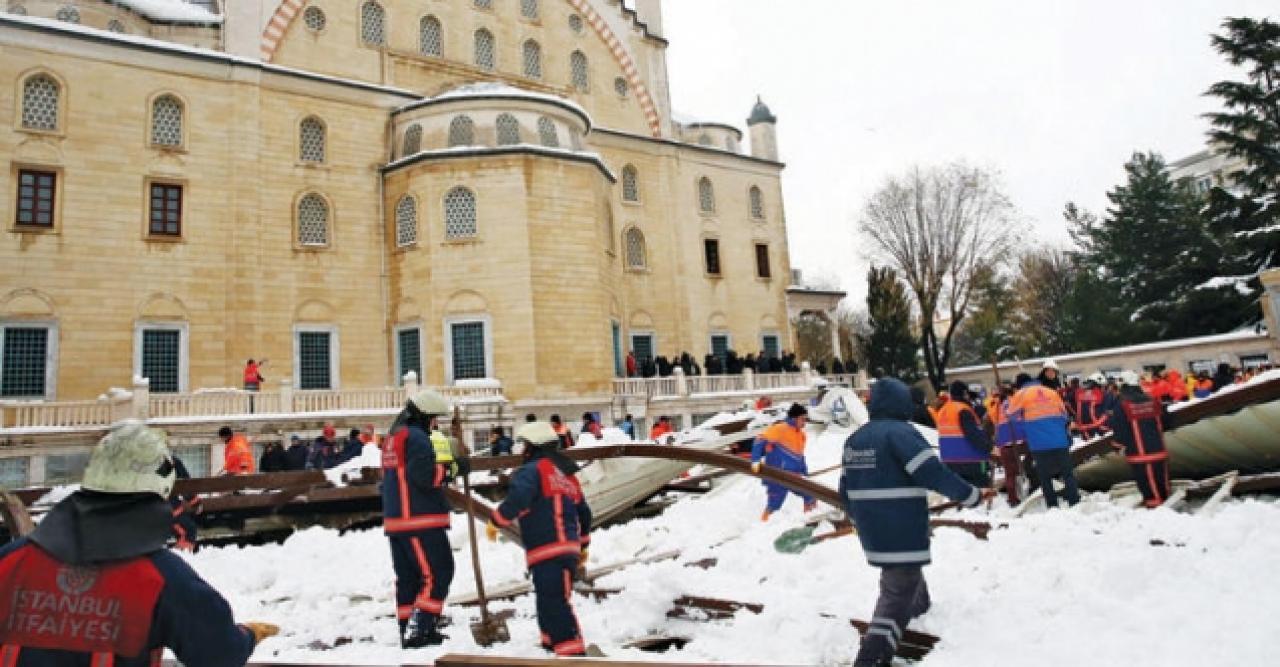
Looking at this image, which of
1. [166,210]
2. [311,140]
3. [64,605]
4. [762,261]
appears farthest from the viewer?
[762,261]

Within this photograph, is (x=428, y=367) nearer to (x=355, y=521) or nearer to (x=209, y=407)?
(x=209, y=407)

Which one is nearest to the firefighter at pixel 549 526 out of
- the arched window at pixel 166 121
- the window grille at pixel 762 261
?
the arched window at pixel 166 121

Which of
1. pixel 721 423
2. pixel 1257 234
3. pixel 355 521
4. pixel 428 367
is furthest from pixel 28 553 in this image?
pixel 1257 234

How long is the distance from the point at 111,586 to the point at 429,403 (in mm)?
3715

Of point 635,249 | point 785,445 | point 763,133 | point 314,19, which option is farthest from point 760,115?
point 785,445

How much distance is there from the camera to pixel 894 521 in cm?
460

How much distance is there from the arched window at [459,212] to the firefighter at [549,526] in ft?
64.4

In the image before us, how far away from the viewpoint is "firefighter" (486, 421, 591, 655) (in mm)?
5098

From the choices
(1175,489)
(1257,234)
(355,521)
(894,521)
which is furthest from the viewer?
(1257,234)

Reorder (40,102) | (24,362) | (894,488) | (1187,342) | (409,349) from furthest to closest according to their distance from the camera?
(1187,342) → (409,349) → (40,102) → (24,362) → (894,488)

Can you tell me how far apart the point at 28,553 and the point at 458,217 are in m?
22.8

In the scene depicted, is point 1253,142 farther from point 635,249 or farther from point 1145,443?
point 1145,443

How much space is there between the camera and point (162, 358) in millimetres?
21312

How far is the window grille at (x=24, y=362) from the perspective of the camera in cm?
1952
